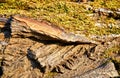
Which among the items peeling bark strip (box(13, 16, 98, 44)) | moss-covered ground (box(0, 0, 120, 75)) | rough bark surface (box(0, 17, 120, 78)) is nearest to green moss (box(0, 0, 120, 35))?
moss-covered ground (box(0, 0, 120, 75))

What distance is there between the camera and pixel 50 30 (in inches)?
701

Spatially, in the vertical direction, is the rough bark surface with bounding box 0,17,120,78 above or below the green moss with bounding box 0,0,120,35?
below

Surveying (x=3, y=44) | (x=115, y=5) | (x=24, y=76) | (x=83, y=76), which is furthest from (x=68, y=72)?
(x=115, y=5)

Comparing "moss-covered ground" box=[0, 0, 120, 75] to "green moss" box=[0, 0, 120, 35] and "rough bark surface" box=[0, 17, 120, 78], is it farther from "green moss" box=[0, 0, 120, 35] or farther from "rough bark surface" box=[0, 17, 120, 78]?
"rough bark surface" box=[0, 17, 120, 78]

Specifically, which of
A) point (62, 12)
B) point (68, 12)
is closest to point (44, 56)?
point (62, 12)

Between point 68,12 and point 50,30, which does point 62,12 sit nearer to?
point 68,12

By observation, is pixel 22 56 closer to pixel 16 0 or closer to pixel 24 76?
pixel 24 76

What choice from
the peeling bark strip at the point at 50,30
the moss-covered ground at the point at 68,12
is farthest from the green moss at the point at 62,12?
the peeling bark strip at the point at 50,30

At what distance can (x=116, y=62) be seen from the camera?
59.1 ft

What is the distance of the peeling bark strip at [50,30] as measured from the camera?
1766 centimetres

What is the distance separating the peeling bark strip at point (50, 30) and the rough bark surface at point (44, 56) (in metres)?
0.06

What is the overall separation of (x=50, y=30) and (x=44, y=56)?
159cm

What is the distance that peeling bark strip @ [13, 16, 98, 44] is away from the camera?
17.7 m

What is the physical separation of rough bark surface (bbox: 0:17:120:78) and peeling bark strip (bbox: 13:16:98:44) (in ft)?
0.20
